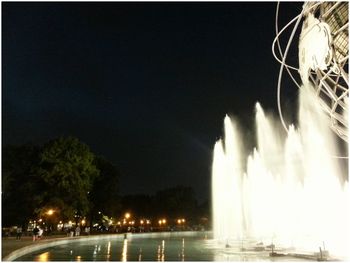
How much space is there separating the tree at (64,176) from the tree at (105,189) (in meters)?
9.10

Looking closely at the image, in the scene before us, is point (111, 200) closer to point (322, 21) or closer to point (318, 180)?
point (318, 180)

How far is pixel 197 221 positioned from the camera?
10806cm

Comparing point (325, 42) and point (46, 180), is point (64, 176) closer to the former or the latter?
point (46, 180)

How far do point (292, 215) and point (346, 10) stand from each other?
79.9 feet

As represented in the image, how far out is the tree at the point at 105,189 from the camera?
171 feet

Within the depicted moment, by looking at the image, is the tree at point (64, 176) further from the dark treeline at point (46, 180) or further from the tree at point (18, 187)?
the tree at point (18, 187)

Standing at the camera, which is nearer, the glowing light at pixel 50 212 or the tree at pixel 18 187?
the glowing light at pixel 50 212

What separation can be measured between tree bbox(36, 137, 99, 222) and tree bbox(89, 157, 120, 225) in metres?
9.10

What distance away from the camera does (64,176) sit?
4056 cm

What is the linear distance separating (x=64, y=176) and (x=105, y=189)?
12738 millimetres

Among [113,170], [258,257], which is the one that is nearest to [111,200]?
[113,170]

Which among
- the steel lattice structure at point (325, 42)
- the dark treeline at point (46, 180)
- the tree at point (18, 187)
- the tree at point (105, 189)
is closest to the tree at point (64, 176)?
the dark treeline at point (46, 180)

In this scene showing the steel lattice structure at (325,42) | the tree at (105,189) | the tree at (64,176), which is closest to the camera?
the steel lattice structure at (325,42)

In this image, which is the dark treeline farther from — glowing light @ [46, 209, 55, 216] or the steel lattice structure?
the steel lattice structure
